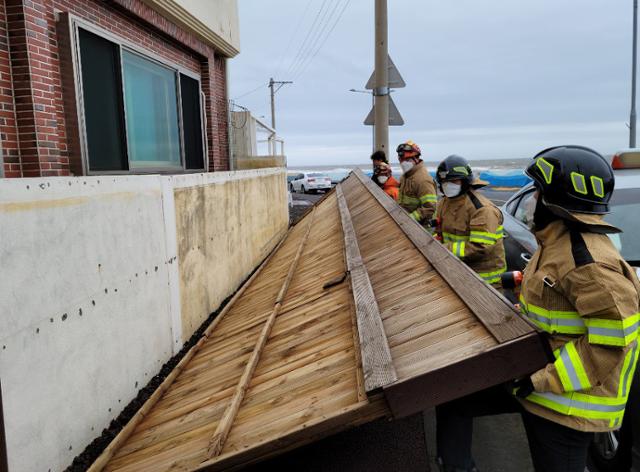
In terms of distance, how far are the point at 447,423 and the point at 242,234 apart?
589 cm

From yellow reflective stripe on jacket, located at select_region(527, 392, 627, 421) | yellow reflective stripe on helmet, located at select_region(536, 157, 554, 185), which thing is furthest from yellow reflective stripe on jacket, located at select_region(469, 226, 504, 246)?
yellow reflective stripe on jacket, located at select_region(527, 392, 627, 421)

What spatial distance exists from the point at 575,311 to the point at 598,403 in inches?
16.2

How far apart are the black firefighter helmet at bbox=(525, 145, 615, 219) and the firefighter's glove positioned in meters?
0.77

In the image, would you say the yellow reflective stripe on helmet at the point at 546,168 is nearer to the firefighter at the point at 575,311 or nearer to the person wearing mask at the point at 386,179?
the firefighter at the point at 575,311

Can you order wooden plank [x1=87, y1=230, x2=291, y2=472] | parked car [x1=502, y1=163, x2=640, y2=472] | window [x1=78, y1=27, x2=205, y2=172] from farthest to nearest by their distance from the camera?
window [x1=78, y1=27, x2=205, y2=172]
wooden plank [x1=87, y1=230, x2=291, y2=472]
parked car [x1=502, y1=163, x2=640, y2=472]

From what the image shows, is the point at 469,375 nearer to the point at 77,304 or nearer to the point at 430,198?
the point at 77,304

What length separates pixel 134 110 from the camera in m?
7.28

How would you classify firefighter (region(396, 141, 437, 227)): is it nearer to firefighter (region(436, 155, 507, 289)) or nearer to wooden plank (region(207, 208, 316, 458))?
firefighter (region(436, 155, 507, 289))

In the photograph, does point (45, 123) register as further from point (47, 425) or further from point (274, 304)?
point (47, 425)

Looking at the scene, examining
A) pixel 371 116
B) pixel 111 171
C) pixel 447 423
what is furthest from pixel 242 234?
pixel 447 423

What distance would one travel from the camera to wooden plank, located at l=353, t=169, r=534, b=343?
2229mm

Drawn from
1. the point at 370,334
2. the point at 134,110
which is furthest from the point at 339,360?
the point at 134,110

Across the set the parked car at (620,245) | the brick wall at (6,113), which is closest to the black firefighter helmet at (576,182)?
the parked car at (620,245)

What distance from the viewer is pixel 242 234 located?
830 centimetres
